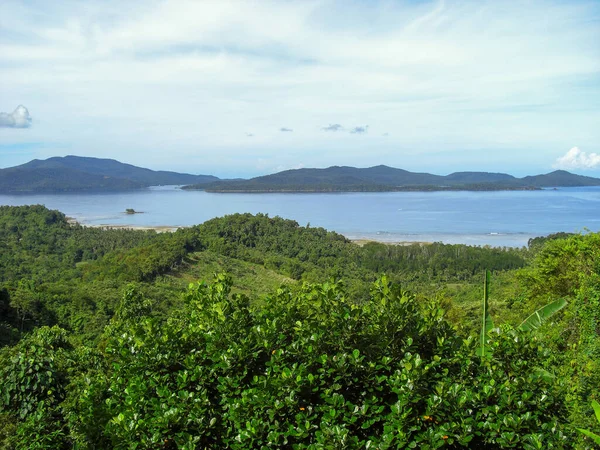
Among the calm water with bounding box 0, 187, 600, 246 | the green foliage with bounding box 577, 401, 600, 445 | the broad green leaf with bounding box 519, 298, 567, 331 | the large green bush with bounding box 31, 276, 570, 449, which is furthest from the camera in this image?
the calm water with bounding box 0, 187, 600, 246

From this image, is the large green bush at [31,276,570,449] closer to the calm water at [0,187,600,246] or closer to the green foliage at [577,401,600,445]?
the green foliage at [577,401,600,445]

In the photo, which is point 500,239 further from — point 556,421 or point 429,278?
point 556,421

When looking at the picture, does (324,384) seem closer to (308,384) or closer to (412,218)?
(308,384)

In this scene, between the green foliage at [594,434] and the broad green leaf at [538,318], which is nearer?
the green foliage at [594,434]

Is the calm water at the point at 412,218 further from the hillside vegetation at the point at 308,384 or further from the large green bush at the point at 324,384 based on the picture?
the large green bush at the point at 324,384

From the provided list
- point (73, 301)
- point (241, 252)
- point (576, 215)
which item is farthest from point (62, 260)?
point (576, 215)

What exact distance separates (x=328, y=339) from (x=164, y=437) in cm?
130

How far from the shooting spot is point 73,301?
28953 mm

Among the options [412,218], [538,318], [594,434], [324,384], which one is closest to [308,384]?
[324,384]

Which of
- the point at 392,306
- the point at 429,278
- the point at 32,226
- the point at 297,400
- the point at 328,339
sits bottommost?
the point at 429,278

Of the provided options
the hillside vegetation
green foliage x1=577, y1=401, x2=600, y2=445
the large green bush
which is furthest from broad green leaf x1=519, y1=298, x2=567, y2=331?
green foliage x1=577, y1=401, x2=600, y2=445

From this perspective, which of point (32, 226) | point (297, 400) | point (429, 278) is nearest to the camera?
point (297, 400)

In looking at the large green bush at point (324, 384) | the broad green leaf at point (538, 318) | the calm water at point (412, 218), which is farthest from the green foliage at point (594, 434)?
the calm water at point (412, 218)

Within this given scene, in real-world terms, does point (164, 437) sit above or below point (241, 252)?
above
